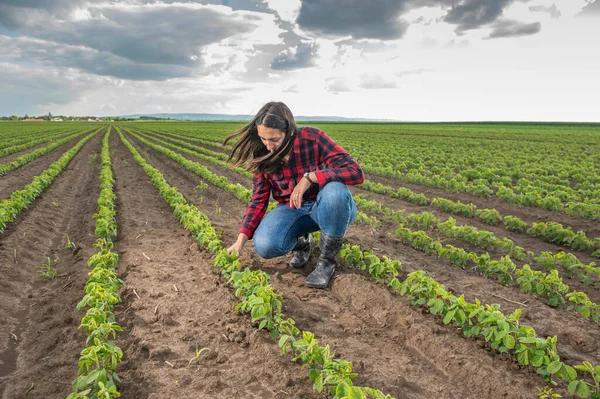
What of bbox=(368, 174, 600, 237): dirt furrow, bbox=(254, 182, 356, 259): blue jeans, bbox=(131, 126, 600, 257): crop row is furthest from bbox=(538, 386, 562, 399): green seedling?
bbox=(368, 174, 600, 237): dirt furrow

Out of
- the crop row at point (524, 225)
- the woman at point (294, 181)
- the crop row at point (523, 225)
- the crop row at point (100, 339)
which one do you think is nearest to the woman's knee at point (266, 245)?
the woman at point (294, 181)

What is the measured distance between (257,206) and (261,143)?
0.73 metres

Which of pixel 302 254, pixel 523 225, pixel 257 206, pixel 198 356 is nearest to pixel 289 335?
pixel 198 356

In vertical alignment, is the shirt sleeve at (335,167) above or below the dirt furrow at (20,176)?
above

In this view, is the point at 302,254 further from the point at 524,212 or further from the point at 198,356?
the point at 524,212

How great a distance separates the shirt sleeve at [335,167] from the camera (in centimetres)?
399

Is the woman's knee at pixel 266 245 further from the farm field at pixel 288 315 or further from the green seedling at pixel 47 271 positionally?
the green seedling at pixel 47 271

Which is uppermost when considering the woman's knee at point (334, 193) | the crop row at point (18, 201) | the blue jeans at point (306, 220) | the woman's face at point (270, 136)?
the woman's face at point (270, 136)

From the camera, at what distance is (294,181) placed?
428 centimetres

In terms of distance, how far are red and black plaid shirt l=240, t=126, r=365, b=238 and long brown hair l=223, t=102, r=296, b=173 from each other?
0.64 feet

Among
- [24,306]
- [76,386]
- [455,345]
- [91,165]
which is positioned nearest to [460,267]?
[455,345]

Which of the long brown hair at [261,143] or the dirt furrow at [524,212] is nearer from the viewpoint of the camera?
the long brown hair at [261,143]

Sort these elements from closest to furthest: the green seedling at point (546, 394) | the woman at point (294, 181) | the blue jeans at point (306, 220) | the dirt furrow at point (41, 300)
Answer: the green seedling at point (546, 394) < the dirt furrow at point (41, 300) < the woman at point (294, 181) < the blue jeans at point (306, 220)

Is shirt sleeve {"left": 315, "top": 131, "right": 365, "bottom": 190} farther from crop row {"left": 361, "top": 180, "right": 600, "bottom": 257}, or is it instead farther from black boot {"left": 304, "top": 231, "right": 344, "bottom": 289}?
crop row {"left": 361, "top": 180, "right": 600, "bottom": 257}
